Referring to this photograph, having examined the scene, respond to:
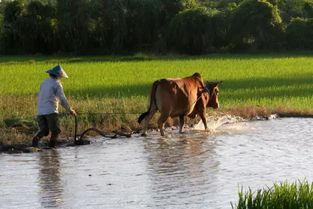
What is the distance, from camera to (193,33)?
4672 cm

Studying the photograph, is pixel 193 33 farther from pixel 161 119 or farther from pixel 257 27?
pixel 161 119

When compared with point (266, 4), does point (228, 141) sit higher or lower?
lower

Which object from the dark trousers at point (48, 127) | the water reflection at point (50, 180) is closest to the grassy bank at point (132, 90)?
the dark trousers at point (48, 127)

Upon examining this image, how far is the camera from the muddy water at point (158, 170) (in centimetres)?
859

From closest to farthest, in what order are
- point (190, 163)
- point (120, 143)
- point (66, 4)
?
1. point (190, 163)
2. point (120, 143)
3. point (66, 4)

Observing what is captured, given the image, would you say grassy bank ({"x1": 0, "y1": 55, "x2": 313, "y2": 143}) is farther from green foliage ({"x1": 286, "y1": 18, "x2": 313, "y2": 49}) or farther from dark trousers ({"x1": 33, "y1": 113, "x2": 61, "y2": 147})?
green foliage ({"x1": 286, "y1": 18, "x2": 313, "y2": 49})

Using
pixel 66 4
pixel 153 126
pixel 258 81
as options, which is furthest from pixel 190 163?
pixel 66 4

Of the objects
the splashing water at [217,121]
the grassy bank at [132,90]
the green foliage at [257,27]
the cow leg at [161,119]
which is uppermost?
the green foliage at [257,27]

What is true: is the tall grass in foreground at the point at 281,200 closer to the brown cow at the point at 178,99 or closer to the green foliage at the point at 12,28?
the brown cow at the point at 178,99

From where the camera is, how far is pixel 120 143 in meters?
13.2

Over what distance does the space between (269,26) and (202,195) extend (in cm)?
3897

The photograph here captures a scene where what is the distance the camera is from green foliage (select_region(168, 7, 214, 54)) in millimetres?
46688

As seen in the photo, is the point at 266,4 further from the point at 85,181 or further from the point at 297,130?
the point at 85,181

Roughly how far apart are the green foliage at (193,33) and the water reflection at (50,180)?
34791mm
